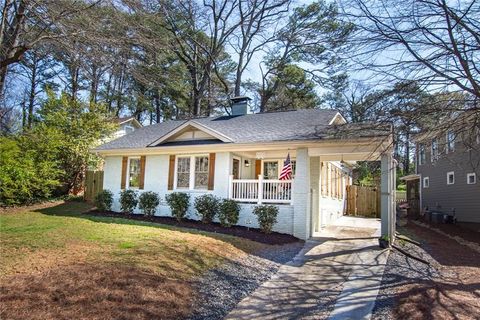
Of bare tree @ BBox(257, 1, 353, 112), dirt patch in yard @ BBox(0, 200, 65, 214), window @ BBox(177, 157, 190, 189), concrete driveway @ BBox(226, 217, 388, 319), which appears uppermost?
bare tree @ BBox(257, 1, 353, 112)

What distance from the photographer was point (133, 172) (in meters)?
15.9

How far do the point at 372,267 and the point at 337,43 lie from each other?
4947 mm

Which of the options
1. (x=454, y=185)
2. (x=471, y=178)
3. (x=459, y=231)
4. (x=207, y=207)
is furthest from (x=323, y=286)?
(x=454, y=185)

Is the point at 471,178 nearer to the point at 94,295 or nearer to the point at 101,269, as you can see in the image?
the point at 101,269

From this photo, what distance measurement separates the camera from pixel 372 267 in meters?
8.14

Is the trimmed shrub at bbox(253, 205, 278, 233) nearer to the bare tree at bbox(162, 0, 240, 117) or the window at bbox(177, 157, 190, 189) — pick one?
the window at bbox(177, 157, 190, 189)

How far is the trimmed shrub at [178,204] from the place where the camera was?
43.5 ft

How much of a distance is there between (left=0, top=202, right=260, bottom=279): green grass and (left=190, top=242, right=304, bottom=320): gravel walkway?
343mm

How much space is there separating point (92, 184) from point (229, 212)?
9.00 metres

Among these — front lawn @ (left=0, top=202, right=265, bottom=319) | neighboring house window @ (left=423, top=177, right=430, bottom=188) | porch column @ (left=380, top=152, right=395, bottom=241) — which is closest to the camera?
front lawn @ (left=0, top=202, right=265, bottom=319)

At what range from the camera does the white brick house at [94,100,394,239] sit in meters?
11.7

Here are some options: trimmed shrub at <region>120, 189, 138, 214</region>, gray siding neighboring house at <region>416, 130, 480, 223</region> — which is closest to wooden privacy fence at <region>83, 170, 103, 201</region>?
trimmed shrub at <region>120, 189, 138, 214</region>

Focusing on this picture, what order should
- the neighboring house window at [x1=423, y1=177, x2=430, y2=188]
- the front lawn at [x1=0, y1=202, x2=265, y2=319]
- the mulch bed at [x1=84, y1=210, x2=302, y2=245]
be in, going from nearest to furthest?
the front lawn at [x1=0, y1=202, x2=265, y2=319] → the mulch bed at [x1=84, y1=210, x2=302, y2=245] → the neighboring house window at [x1=423, y1=177, x2=430, y2=188]

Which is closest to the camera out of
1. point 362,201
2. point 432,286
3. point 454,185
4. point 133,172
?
point 432,286
